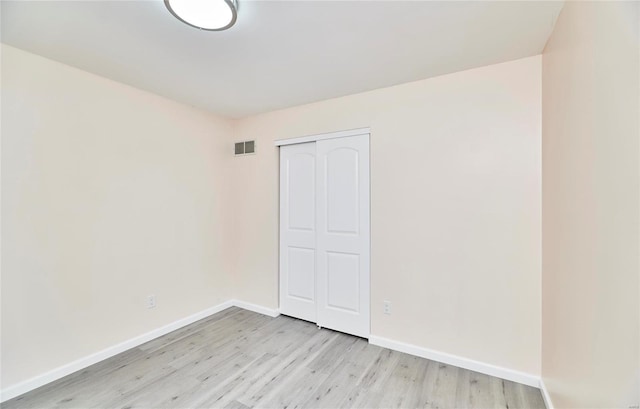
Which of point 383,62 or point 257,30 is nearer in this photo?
point 257,30

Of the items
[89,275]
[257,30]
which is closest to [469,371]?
[257,30]

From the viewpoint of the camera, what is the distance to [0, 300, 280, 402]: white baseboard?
6.26ft

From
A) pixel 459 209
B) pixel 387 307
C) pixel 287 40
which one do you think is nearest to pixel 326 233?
pixel 387 307

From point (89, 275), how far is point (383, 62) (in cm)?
297

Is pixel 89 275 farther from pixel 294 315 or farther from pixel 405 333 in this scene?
pixel 405 333

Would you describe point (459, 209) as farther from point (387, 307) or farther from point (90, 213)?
point (90, 213)

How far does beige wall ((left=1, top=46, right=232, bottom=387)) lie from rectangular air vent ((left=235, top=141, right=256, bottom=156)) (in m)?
0.43

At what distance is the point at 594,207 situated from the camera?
3.73 feet

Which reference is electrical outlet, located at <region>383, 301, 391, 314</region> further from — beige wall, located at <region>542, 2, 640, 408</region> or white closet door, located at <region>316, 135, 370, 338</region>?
beige wall, located at <region>542, 2, 640, 408</region>

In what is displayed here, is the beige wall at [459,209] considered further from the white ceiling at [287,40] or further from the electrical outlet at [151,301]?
the electrical outlet at [151,301]

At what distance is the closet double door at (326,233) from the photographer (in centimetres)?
273

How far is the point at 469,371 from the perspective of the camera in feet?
7.14

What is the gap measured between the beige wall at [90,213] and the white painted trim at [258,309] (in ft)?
1.39

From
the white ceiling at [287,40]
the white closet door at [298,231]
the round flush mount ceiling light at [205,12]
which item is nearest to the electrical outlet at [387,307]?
the white closet door at [298,231]
